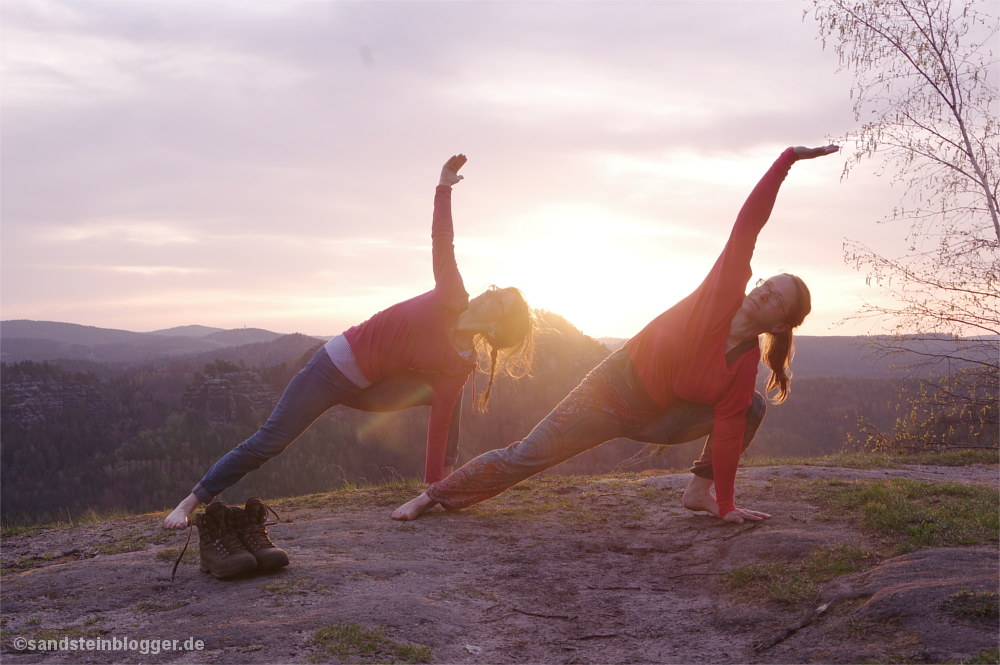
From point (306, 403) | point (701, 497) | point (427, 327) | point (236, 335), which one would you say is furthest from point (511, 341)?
point (236, 335)

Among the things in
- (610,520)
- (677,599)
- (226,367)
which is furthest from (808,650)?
(226,367)

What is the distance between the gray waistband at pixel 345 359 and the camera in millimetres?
4188

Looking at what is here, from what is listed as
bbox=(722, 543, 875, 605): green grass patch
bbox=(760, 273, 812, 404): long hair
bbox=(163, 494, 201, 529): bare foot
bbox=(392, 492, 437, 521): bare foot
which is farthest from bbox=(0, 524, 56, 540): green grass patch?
bbox=(760, 273, 812, 404): long hair

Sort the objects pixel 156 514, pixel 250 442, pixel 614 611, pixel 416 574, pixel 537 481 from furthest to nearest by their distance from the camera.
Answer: pixel 537 481 < pixel 156 514 < pixel 250 442 < pixel 416 574 < pixel 614 611

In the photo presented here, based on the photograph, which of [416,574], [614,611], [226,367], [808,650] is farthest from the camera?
[226,367]

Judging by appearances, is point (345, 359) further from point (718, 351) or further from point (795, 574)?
point (795, 574)

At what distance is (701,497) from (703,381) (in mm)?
1000

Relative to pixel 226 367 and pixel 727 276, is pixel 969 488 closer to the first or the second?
pixel 727 276

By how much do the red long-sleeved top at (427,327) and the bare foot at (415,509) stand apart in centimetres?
89

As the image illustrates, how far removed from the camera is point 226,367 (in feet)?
125

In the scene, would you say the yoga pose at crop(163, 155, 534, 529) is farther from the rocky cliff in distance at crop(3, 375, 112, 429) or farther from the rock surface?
the rocky cliff in distance at crop(3, 375, 112, 429)

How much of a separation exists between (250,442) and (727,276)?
303 centimetres

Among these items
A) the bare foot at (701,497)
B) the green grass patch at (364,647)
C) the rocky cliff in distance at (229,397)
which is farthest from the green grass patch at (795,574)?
the rocky cliff in distance at (229,397)

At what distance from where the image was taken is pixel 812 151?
344cm
